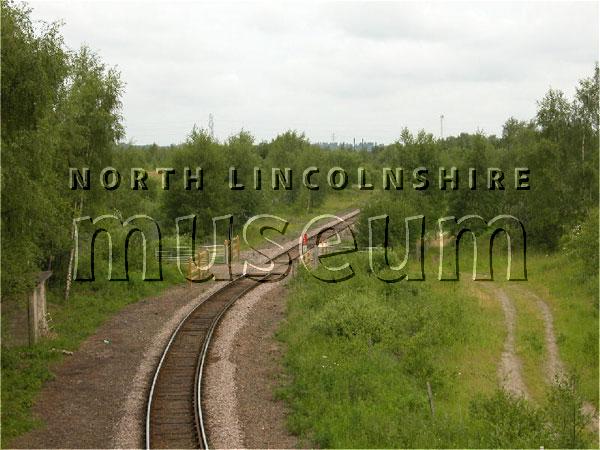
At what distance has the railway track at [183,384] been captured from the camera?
12.9m

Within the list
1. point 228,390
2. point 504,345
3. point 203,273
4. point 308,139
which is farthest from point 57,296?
point 308,139

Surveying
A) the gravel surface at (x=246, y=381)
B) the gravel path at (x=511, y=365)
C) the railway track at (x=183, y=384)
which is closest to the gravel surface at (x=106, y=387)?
the railway track at (x=183, y=384)

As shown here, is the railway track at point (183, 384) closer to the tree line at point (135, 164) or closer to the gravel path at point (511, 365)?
the tree line at point (135, 164)

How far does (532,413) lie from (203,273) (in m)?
20.1

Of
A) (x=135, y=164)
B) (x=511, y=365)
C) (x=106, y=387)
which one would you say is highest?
(x=135, y=164)

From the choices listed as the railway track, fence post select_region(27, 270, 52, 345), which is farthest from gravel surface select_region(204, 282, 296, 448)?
fence post select_region(27, 270, 52, 345)

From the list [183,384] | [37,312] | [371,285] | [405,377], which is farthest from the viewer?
[371,285]

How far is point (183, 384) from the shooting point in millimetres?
15906

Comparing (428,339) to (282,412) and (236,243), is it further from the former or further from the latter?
(236,243)

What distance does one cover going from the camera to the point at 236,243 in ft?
121

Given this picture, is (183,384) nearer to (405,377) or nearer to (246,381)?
(246,381)

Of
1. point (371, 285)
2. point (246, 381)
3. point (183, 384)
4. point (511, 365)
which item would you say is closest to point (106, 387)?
point (183, 384)

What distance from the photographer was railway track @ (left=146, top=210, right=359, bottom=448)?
12891 millimetres

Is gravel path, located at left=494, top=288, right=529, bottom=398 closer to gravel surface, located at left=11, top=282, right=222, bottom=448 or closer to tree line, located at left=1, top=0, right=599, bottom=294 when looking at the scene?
tree line, located at left=1, top=0, right=599, bottom=294
